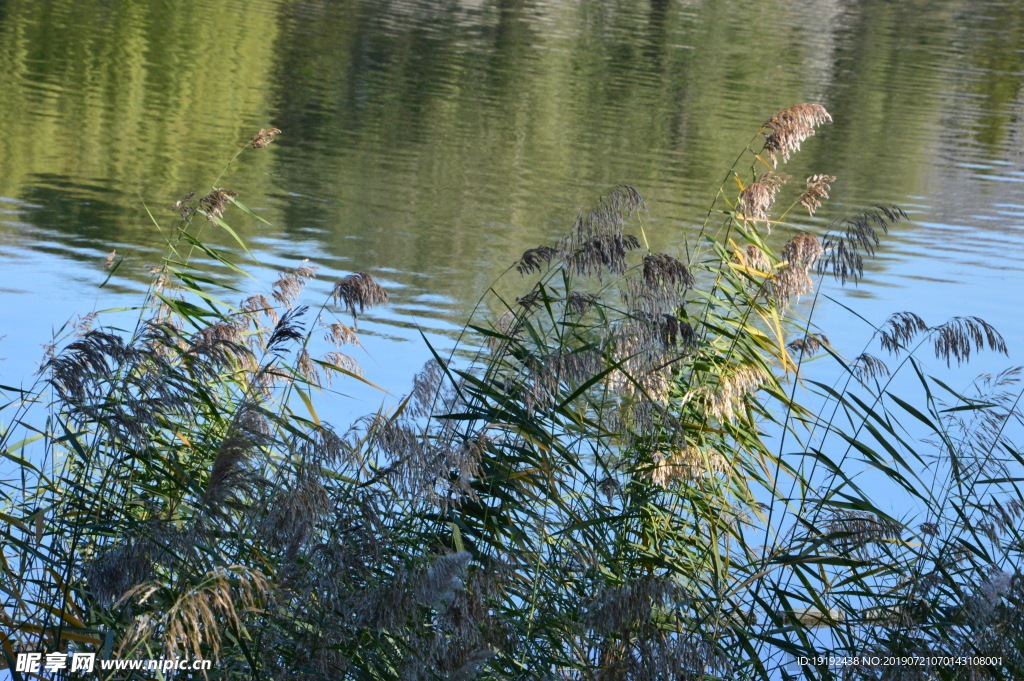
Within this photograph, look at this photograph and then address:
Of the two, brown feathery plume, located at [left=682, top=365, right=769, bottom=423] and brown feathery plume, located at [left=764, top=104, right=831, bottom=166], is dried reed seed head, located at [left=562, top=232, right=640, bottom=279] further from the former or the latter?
brown feathery plume, located at [left=764, top=104, right=831, bottom=166]

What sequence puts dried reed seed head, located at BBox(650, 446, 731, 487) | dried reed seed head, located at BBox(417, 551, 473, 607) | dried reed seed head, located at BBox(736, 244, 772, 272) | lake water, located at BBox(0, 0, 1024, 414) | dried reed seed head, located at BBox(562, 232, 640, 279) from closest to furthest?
dried reed seed head, located at BBox(417, 551, 473, 607)
dried reed seed head, located at BBox(562, 232, 640, 279)
dried reed seed head, located at BBox(650, 446, 731, 487)
dried reed seed head, located at BBox(736, 244, 772, 272)
lake water, located at BBox(0, 0, 1024, 414)

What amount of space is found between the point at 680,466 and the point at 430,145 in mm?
9994

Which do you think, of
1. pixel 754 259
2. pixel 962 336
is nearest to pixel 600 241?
pixel 962 336

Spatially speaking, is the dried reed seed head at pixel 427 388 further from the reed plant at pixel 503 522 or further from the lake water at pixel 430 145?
the lake water at pixel 430 145

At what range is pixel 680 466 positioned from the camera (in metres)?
3.28

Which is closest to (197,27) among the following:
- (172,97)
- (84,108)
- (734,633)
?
(172,97)

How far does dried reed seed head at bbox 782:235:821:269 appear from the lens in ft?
11.3

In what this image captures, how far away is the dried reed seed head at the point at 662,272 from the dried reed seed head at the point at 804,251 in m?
0.58

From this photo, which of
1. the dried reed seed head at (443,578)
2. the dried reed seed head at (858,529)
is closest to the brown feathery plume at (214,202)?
the dried reed seed head at (443,578)

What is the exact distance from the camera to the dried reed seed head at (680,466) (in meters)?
3.27

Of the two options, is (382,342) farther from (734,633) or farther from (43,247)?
(734,633)

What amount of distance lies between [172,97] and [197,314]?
11.9 meters
